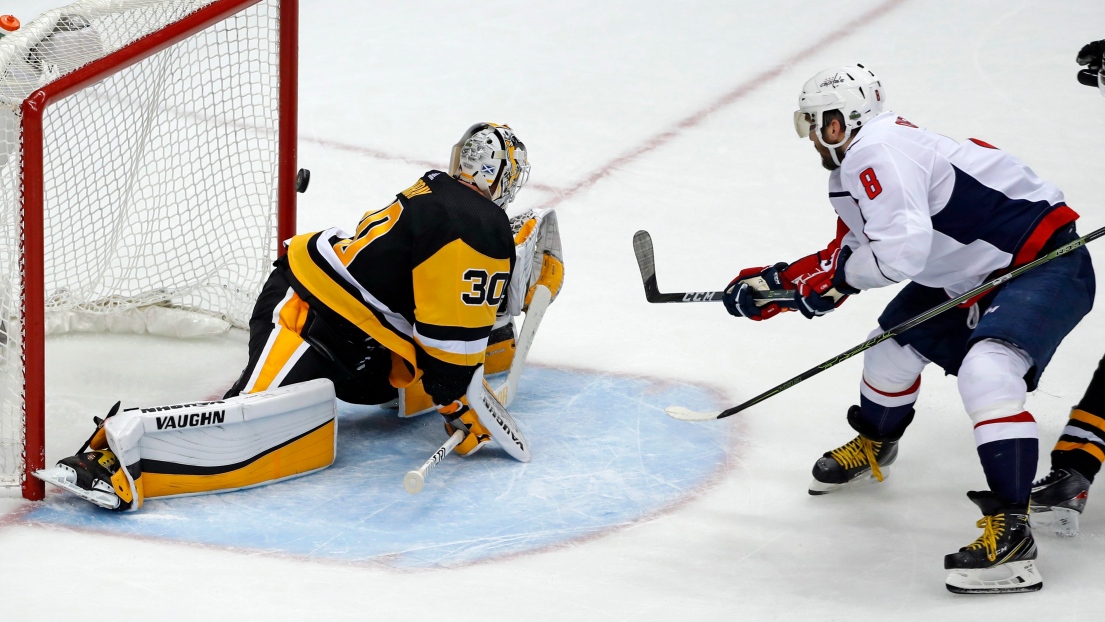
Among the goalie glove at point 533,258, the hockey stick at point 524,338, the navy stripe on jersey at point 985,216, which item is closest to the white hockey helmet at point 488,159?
the goalie glove at point 533,258

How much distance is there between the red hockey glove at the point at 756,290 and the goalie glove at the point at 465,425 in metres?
0.68

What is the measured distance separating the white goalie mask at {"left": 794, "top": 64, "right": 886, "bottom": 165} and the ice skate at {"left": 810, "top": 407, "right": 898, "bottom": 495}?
77 cm

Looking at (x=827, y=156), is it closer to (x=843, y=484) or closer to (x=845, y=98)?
(x=845, y=98)

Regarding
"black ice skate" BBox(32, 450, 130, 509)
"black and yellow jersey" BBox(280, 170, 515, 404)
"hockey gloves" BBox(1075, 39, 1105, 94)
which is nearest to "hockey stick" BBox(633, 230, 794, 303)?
"black and yellow jersey" BBox(280, 170, 515, 404)

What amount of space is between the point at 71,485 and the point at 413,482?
0.73 m

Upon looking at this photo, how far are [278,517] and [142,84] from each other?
1.32m

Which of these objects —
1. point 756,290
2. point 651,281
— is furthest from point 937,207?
point 651,281

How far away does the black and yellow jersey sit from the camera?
303 cm

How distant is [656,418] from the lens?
11.5 feet

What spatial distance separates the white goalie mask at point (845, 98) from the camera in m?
2.73

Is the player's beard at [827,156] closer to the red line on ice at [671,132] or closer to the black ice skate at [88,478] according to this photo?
the black ice skate at [88,478]

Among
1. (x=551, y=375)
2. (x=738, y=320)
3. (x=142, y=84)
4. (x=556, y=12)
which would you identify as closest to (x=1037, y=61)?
(x=556, y=12)

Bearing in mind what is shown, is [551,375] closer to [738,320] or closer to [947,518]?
[738,320]

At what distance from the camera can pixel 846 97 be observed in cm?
273
